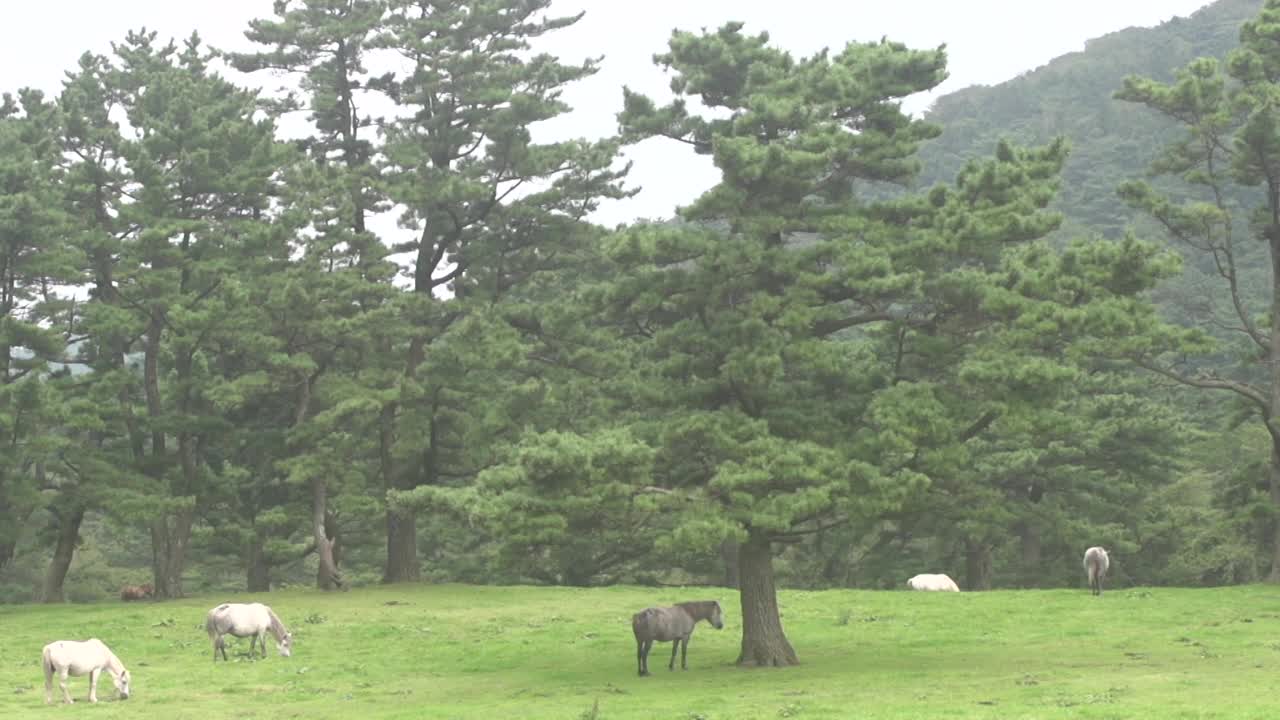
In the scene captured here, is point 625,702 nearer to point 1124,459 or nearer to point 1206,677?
point 1206,677

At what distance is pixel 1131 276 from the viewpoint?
2384cm

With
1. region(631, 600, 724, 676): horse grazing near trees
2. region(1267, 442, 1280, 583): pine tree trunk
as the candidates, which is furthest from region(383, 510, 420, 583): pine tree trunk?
region(1267, 442, 1280, 583): pine tree trunk

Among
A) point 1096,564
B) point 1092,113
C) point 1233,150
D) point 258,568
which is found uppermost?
point 1092,113

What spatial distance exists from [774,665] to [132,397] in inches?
1266

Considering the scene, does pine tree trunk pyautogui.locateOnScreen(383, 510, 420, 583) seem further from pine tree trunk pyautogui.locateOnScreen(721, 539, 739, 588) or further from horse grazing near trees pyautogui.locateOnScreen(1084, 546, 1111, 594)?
horse grazing near trees pyautogui.locateOnScreen(1084, 546, 1111, 594)

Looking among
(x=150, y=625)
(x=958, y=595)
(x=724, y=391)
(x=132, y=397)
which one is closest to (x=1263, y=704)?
(x=724, y=391)

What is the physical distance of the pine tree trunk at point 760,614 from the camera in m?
25.4

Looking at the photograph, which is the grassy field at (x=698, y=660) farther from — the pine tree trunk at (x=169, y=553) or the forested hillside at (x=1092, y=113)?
the forested hillside at (x=1092, y=113)

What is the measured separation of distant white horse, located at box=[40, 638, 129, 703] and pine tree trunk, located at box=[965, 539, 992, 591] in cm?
3254

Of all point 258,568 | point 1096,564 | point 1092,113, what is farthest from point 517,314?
point 1092,113

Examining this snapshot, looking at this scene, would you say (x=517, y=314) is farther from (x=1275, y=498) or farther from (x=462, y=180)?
(x=1275, y=498)

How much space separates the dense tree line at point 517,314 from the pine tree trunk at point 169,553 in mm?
105

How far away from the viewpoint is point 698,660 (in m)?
27.2

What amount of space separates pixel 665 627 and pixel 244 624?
9.42m
